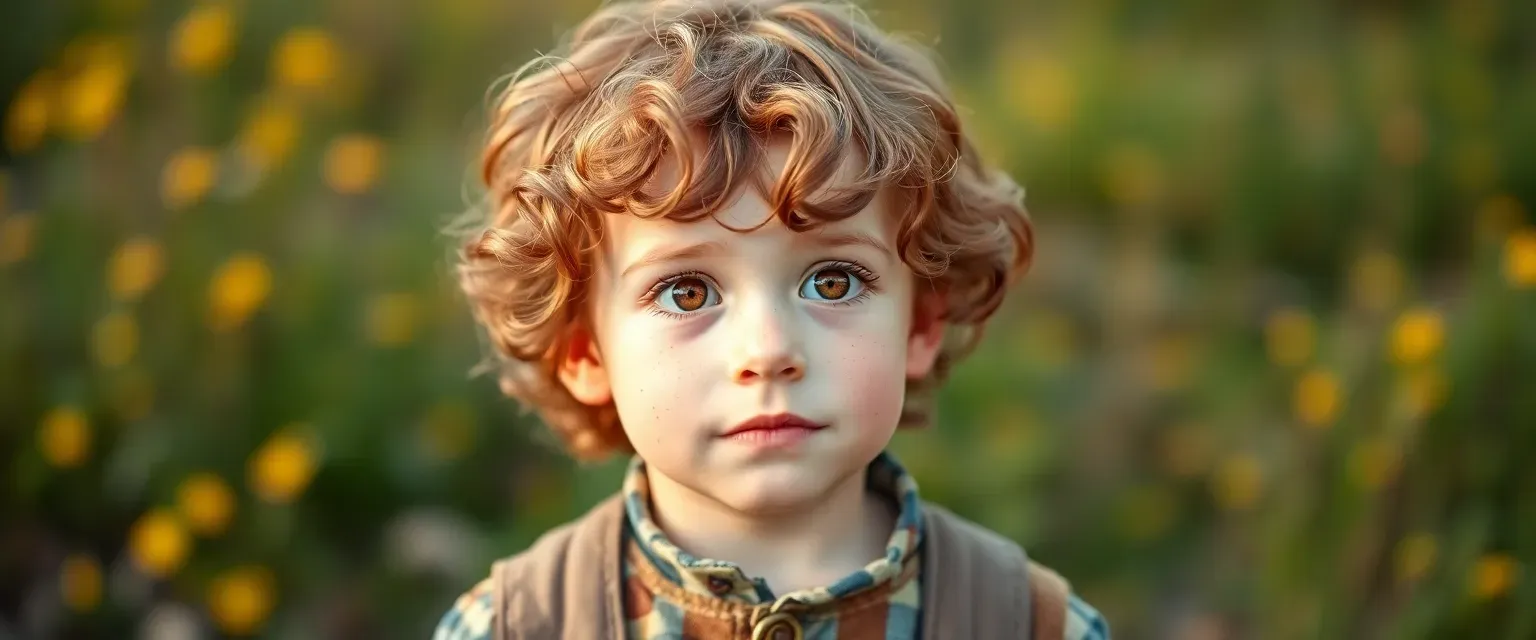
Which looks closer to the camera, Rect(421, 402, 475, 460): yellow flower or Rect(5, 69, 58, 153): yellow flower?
Rect(421, 402, 475, 460): yellow flower

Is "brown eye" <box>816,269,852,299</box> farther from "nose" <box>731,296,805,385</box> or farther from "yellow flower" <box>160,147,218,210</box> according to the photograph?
"yellow flower" <box>160,147,218,210</box>

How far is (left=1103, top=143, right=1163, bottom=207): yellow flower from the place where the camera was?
3.56 meters

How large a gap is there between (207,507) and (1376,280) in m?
2.13

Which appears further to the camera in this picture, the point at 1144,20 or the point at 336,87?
the point at 1144,20

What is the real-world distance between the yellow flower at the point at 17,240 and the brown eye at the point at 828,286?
6.85ft

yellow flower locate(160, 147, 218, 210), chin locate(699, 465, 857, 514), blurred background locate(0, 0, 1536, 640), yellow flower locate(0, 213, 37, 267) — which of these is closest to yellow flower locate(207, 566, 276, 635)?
blurred background locate(0, 0, 1536, 640)

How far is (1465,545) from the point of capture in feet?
7.50

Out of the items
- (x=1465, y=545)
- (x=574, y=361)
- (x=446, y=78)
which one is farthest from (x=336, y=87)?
(x=1465, y=545)

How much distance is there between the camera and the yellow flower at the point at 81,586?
2.71 metres

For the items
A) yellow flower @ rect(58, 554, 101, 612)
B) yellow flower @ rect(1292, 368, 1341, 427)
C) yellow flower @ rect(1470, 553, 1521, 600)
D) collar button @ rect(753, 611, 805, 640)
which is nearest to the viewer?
collar button @ rect(753, 611, 805, 640)

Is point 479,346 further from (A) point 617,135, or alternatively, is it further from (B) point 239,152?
(A) point 617,135

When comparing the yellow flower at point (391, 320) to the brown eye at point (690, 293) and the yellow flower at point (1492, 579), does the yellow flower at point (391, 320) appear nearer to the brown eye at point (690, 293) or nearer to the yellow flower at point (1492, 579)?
the brown eye at point (690, 293)

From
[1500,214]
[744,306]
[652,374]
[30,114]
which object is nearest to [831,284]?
[744,306]

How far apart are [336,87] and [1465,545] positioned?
2.63 meters
